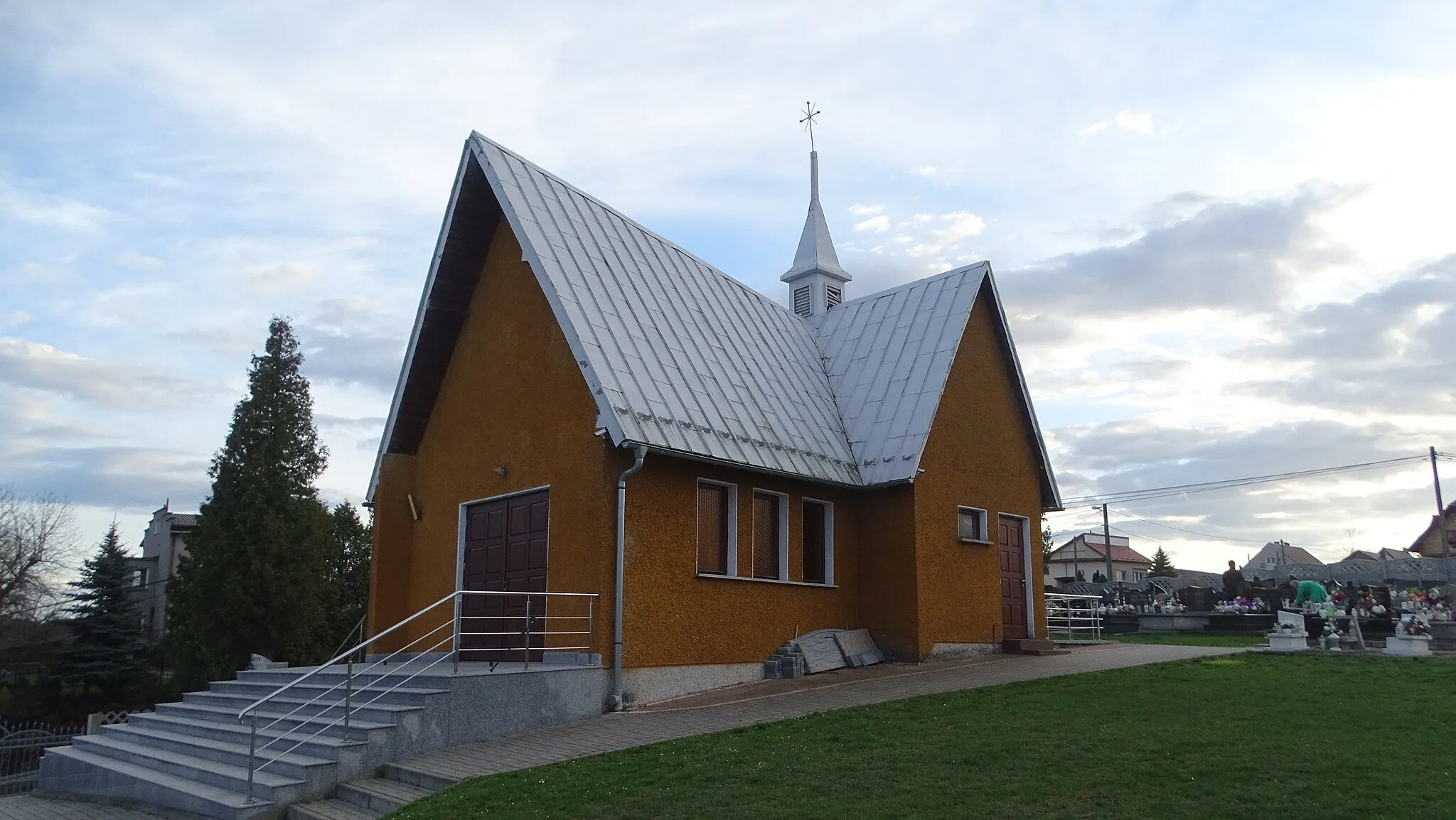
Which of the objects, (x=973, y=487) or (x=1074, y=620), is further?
(x=1074, y=620)

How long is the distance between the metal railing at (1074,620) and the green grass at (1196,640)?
572 mm

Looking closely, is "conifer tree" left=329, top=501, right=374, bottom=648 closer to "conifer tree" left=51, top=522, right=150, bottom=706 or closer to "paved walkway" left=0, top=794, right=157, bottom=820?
"conifer tree" left=51, top=522, right=150, bottom=706

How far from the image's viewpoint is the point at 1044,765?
882 cm

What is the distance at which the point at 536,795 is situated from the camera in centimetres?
889

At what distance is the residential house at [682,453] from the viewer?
1402cm

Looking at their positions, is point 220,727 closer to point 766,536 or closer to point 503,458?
point 503,458

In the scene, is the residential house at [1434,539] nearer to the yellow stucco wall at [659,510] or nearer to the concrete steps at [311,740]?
the yellow stucco wall at [659,510]

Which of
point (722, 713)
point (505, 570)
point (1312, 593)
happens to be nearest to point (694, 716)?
point (722, 713)

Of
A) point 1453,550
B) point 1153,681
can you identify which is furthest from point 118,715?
point 1453,550

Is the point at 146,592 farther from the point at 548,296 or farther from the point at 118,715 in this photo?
the point at 548,296

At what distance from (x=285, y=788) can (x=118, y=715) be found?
53.0ft

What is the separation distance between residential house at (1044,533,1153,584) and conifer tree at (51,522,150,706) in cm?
6950

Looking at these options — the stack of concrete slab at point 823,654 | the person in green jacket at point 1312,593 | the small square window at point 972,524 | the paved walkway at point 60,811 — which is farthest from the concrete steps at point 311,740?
the person in green jacket at point 1312,593

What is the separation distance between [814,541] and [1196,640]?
10.5 m
